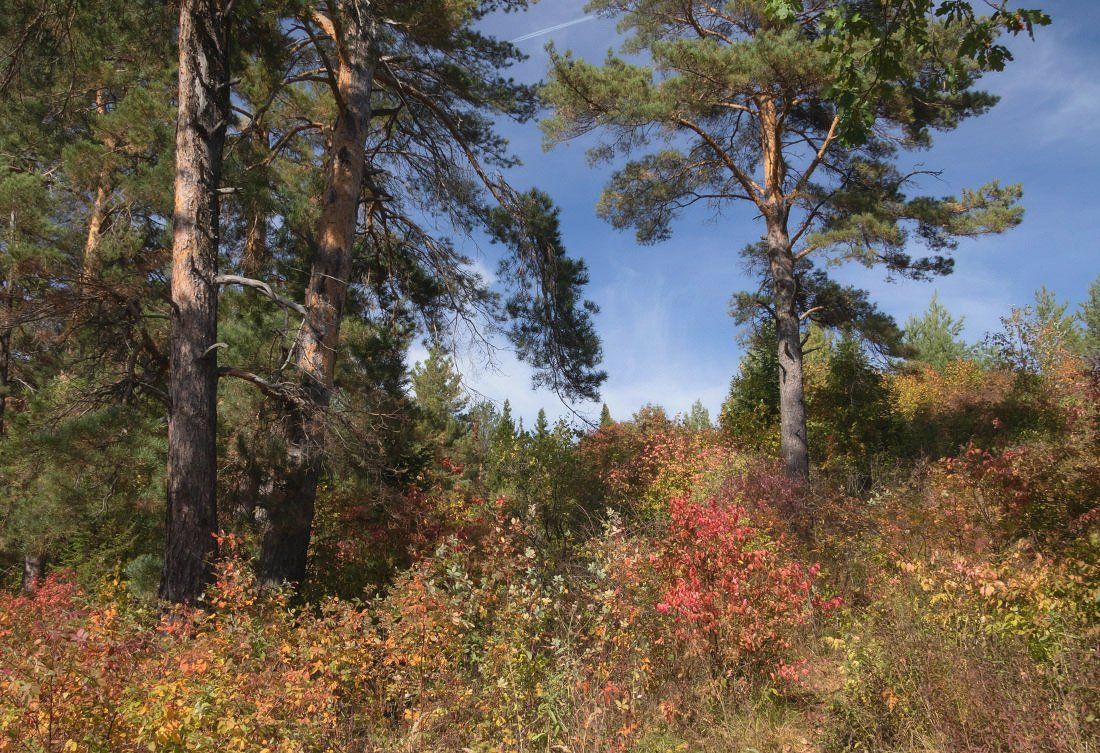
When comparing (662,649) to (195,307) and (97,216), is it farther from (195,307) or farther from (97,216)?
(97,216)

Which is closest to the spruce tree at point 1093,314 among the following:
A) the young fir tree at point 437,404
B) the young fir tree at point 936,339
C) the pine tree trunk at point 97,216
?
the young fir tree at point 936,339

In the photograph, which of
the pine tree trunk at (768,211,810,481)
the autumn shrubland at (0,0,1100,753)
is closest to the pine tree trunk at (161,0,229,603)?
the autumn shrubland at (0,0,1100,753)

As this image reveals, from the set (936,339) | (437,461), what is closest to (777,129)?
(437,461)

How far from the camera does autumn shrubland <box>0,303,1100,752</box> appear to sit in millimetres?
2959

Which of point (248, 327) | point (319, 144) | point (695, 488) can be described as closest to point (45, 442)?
point (248, 327)

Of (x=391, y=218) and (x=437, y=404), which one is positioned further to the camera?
(x=437, y=404)

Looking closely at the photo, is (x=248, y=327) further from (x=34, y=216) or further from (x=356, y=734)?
(x=34, y=216)

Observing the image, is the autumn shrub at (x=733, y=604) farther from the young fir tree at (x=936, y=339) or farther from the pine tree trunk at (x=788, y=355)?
the young fir tree at (x=936, y=339)

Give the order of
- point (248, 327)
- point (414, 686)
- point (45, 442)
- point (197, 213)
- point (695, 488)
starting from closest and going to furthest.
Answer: point (414, 686), point (197, 213), point (45, 442), point (248, 327), point (695, 488)

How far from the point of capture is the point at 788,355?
1088 centimetres

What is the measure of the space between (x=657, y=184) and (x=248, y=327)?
25.6ft

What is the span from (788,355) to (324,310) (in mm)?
8036

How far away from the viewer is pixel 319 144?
1027 centimetres

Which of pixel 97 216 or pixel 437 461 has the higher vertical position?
pixel 97 216
